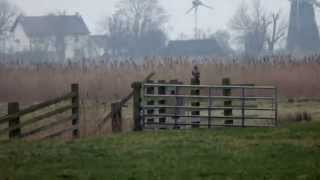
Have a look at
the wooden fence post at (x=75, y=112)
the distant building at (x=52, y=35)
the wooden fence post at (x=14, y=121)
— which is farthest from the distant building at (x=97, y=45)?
the wooden fence post at (x=14, y=121)

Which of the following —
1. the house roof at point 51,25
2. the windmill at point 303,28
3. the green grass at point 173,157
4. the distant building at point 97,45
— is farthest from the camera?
the distant building at point 97,45

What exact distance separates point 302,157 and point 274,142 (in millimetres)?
2001

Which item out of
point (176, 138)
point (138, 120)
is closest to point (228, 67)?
point (138, 120)

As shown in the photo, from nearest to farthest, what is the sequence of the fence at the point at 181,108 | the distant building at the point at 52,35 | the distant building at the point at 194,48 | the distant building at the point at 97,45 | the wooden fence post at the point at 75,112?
the wooden fence post at the point at 75,112
the fence at the point at 181,108
the distant building at the point at 194,48
the distant building at the point at 52,35
the distant building at the point at 97,45

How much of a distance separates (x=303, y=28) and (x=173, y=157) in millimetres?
78435

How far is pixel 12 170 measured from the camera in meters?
8.48

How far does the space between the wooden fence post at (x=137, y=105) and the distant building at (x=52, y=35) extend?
72.7m

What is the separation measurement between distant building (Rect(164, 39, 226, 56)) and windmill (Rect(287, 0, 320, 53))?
10.2 m

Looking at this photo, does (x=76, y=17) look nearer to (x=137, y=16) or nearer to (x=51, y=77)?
(x=137, y=16)

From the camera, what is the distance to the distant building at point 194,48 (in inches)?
3413

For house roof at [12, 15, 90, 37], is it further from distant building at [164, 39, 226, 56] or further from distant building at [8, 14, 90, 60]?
distant building at [164, 39, 226, 56]

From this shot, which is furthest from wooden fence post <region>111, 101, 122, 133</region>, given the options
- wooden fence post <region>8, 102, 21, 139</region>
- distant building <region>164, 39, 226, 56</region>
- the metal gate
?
distant building <region>164, 39, 226, 56</region>

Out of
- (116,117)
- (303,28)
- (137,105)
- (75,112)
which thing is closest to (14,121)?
(75,112)

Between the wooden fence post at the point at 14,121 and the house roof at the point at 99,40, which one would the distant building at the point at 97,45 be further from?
the wooden fence post at the point at 14,121
